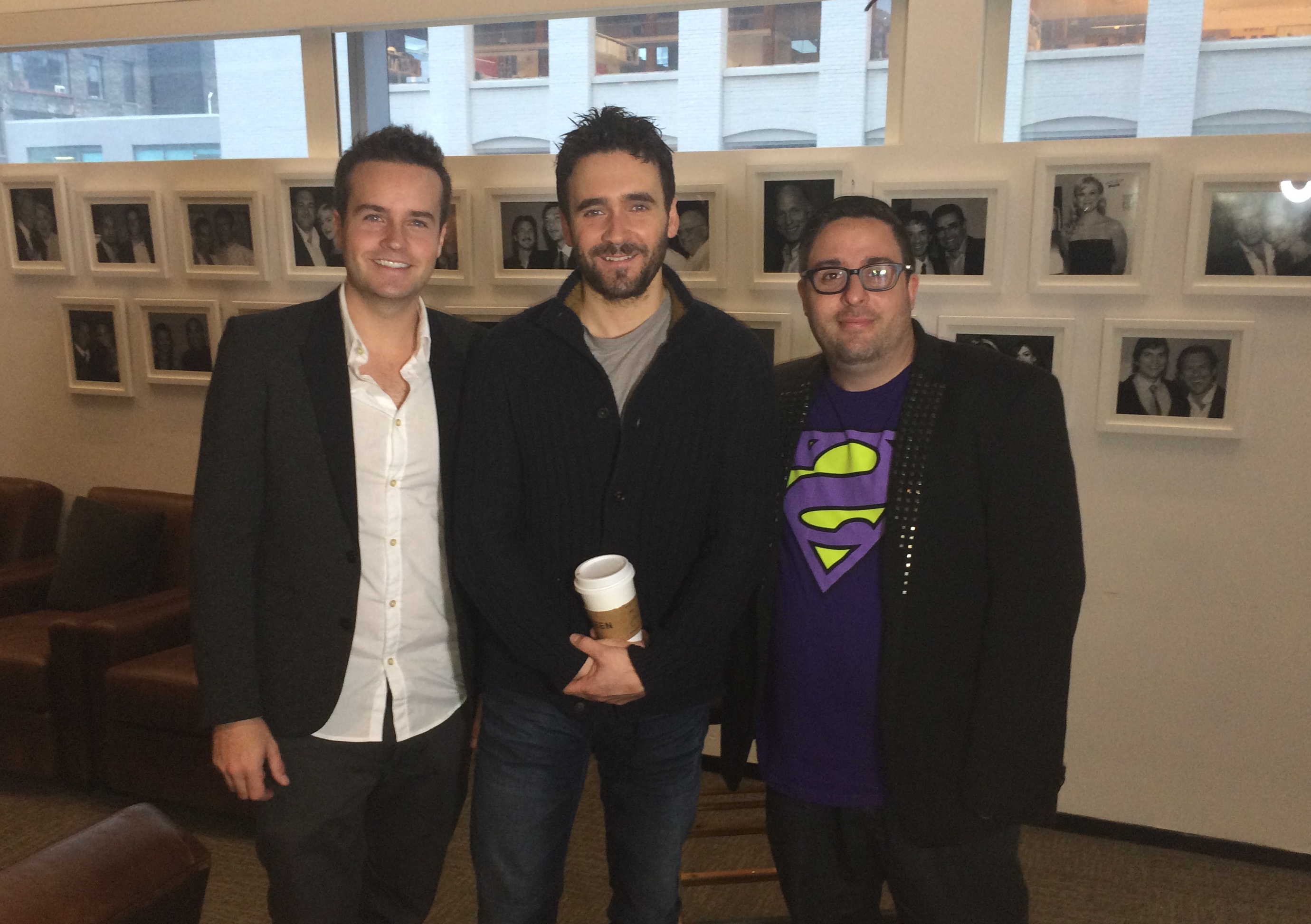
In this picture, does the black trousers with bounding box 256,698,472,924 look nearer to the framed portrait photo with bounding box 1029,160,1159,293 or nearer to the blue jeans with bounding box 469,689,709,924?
the blue jeans with bounding box 469,689,709,924

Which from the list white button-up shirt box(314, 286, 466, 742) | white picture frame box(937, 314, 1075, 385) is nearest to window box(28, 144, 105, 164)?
white button-up shirt box(314, 286, 466, 742)

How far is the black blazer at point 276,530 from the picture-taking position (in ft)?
6.12

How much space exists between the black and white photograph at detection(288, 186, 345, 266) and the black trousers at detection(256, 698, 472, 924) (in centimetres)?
237

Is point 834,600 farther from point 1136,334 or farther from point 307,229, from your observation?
point 307,229

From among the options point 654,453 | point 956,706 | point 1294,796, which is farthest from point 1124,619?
point 654,453

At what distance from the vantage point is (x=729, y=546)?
1790 mm

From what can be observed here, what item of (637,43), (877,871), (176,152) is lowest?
(877,871)

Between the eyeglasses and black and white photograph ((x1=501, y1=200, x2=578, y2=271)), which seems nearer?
the eyeglasses

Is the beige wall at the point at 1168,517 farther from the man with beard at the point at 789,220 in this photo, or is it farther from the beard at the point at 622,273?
the beard at the point at 622,273

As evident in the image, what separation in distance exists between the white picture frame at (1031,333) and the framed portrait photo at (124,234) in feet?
10.3

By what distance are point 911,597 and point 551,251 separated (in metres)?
2.22

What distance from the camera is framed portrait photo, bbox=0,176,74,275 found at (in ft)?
13.8

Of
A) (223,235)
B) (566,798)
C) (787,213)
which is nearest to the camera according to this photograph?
(566,798)

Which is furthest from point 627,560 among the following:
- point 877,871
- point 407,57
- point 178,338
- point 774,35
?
point 178,338
